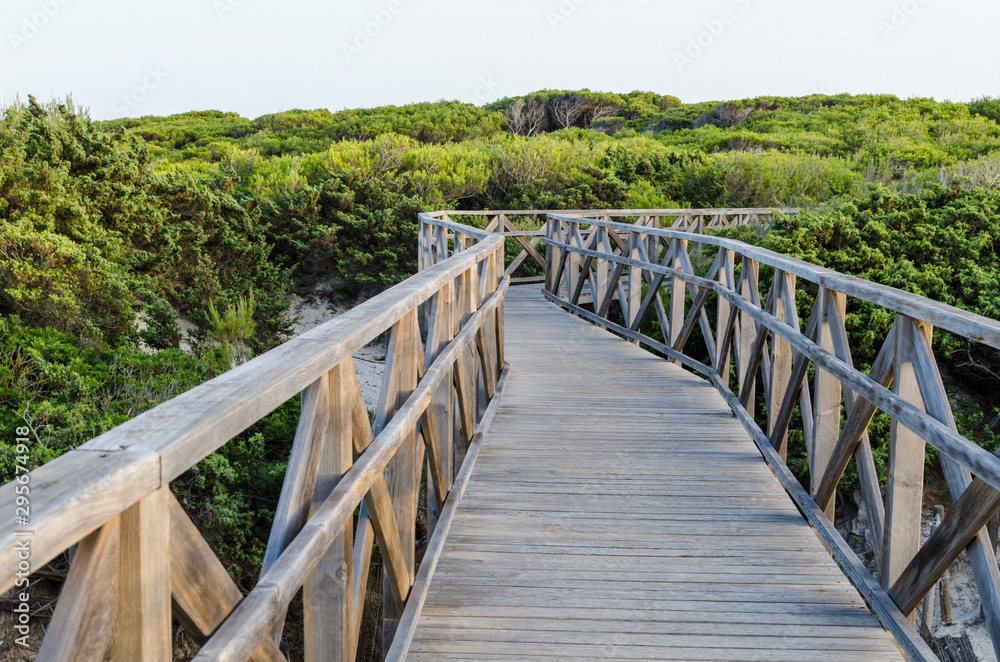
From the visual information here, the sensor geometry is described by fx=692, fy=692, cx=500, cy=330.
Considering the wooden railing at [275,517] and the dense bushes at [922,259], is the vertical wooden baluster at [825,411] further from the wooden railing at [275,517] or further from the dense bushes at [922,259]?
the dense bushes at [922,259]

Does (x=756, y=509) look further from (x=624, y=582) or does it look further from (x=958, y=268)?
(x=958, y=268)

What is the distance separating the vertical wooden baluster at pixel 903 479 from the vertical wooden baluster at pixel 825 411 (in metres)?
0.68

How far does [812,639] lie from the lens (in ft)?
8.14

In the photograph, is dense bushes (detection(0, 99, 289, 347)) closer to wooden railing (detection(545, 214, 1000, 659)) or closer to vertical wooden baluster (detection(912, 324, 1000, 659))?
wooden railing (detection(545, 214, 1000, 659))

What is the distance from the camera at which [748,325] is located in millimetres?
4992

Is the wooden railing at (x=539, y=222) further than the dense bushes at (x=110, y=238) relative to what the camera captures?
Yes

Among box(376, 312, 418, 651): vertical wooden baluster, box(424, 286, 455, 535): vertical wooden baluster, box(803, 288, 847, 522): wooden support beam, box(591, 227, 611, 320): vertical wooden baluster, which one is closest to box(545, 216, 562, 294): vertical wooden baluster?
box(591, 227, 611, 320): vertical wooden baluster

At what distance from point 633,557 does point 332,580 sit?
5.39 ft

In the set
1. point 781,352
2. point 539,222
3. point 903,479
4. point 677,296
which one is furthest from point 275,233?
point 903,479

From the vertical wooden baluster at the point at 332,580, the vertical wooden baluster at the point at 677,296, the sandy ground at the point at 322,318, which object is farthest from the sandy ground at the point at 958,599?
the sandy ground at the point at 322,318

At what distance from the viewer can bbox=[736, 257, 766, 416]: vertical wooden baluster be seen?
4707mm

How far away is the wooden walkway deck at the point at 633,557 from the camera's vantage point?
249 centimetres

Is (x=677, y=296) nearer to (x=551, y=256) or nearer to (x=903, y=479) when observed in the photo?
(x=903, y=479)

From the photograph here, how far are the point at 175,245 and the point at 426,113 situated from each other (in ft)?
90.7
